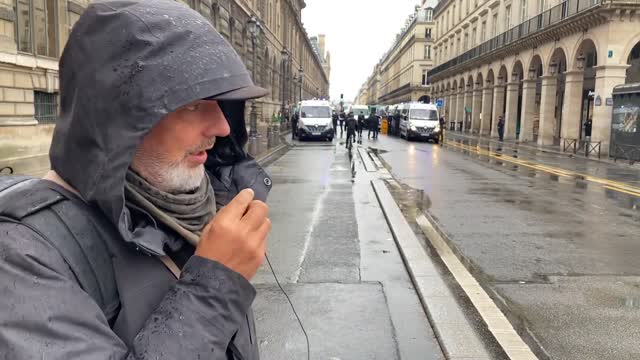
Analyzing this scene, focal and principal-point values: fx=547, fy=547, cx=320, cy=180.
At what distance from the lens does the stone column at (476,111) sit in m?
51.0

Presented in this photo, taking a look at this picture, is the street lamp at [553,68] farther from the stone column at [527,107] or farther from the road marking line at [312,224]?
the road marking line at [312,224]

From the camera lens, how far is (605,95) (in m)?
25.5

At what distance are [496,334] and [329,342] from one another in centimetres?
A: 131

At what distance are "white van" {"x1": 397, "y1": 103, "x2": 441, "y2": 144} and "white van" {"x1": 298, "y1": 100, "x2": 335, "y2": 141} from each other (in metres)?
5.37

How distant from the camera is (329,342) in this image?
14.0 feet

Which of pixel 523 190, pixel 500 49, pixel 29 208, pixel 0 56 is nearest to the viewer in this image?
pixel 29 208

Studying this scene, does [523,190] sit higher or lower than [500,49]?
lower

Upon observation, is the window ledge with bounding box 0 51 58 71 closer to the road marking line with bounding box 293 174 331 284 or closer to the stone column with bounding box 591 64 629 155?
the road marking line with bounding box 293 174 331 284

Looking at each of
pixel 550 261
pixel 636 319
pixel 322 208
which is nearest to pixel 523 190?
pixel 322 208

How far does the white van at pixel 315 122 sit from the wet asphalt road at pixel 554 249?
60.4ft

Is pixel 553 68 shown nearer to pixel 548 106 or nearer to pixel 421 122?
pixel 548 106

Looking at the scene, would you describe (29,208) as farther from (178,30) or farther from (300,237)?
(300,237)

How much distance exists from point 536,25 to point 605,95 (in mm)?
11078

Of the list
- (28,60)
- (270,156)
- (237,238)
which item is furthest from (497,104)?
(237,238)
